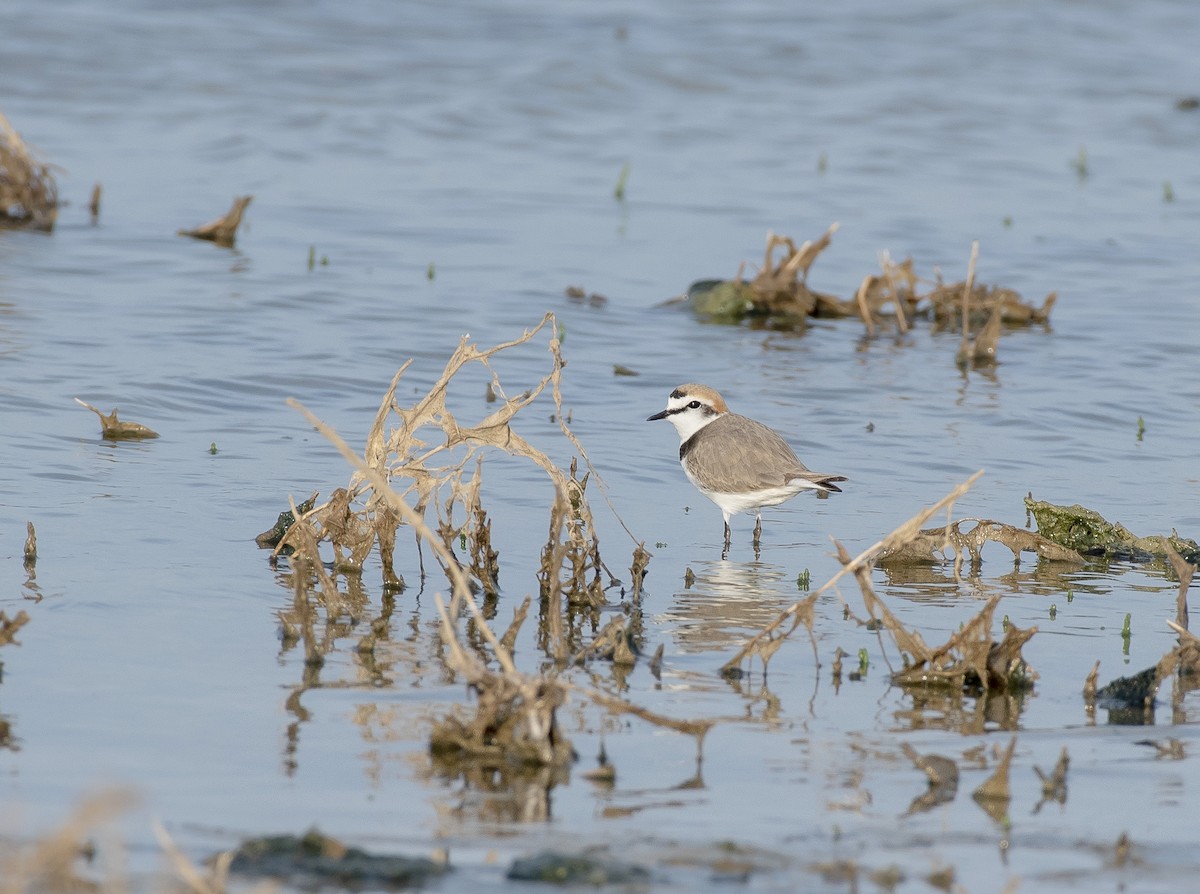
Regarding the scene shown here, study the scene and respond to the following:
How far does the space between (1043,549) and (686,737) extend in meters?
3.19

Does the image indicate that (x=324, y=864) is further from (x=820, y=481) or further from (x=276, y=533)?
(x=820, y=481)

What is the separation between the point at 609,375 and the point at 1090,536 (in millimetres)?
4987

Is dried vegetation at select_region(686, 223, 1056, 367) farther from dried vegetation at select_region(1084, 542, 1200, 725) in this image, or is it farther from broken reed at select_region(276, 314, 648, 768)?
dried vegetation at select_region(1084, 542, 1200, 725)

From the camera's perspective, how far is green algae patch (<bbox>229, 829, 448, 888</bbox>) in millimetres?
4188

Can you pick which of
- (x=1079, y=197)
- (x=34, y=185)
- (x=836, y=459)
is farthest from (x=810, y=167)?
(x=836, y=459)

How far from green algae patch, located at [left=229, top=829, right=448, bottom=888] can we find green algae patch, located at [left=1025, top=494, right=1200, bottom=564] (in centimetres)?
490

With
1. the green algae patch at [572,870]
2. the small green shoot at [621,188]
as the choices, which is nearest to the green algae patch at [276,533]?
the green algae patch at [572,870]

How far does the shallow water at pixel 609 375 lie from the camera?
16.4ft

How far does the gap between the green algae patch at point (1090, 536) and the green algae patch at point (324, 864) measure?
16.1 feet

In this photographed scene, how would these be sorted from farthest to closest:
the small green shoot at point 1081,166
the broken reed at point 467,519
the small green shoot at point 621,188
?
the small green shoot at point 1081,166 < the small green shoot at point 621,188 < the broken reed at point 467,519

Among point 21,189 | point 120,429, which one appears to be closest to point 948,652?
point 120,429

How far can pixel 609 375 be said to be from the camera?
12.5 m

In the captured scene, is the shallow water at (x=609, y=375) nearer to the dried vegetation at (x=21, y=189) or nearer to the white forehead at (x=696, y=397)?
the dried vegetation at (x=21, y=189)

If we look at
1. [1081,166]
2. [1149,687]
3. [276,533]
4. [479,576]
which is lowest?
[1149,687]
